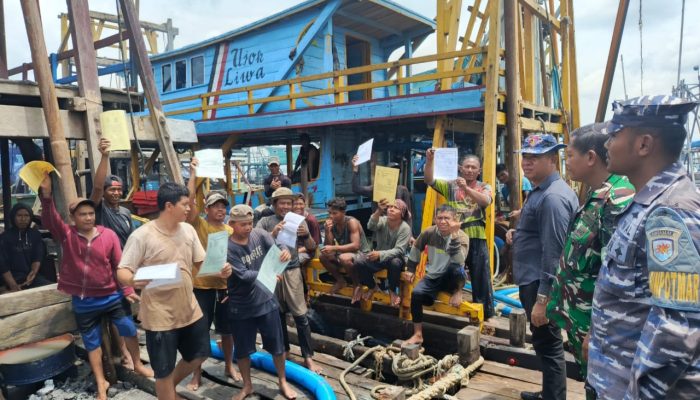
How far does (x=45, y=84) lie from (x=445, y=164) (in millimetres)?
3600

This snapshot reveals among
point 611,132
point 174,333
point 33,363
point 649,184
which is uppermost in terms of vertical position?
point 611,132

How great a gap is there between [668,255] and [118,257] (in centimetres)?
378

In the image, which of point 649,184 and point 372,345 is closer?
point 649,184

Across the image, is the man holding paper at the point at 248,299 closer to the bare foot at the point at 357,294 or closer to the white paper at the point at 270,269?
the white paper at the point at 270,269

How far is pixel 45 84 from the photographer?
346cm

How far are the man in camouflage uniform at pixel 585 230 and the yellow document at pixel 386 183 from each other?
2302 mm

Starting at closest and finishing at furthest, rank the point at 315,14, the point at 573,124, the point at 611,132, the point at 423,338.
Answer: the point at 611,132 < the point at 423,338 < the point at 573,124 < the point at 315,14

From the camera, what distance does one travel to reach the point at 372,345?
5.03 meters

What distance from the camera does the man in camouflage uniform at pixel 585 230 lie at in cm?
226

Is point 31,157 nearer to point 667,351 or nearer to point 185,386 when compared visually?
point 185,386

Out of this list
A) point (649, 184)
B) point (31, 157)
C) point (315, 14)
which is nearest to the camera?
point (649, 184)

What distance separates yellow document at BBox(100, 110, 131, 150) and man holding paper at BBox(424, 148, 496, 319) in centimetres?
287

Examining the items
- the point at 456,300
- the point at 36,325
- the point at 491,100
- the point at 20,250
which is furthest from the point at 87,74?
the point at 491,100

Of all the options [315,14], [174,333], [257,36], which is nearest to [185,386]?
[174,333]
